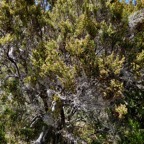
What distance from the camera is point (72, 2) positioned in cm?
998

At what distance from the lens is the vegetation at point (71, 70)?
8.66m

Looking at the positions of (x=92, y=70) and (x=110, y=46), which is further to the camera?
(x=110, y=46)

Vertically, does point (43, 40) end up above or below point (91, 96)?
above

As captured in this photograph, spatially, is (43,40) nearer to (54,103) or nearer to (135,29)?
(54,103)

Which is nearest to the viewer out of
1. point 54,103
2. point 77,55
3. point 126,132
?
point 77,55

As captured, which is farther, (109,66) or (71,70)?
(71,70)

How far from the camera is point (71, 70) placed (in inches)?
343

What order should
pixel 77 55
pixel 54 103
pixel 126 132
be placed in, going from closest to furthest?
pixel 77 55 → pixel 126 132 → pixel 54 103

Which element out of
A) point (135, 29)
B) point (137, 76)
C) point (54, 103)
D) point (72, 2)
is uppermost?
point (72, 2)

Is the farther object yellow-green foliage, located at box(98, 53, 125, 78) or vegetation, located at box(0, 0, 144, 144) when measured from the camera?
vegetation, located at box(0, 0, 144, 144)

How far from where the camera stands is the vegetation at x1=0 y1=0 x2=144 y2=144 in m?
8.66

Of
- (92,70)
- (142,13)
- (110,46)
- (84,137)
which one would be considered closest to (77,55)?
(92,70)

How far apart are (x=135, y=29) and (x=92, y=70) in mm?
2101

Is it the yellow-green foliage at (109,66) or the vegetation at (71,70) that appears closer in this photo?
the yellow-green foliage at (109,66)
